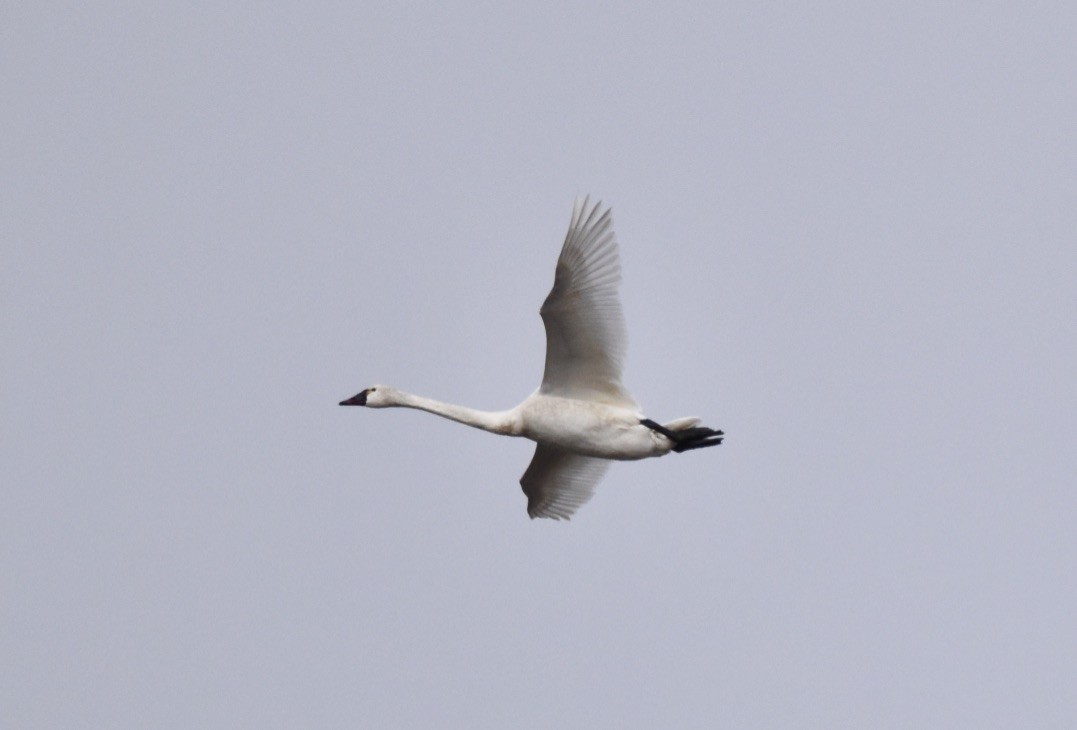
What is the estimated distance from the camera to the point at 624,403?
90.3 ft

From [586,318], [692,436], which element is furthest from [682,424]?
[586,318]

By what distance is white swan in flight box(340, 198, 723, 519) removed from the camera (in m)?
26.2

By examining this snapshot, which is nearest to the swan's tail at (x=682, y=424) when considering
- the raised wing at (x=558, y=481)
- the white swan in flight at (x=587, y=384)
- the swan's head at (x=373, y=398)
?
the white swan in flight at (x=587, y=384)

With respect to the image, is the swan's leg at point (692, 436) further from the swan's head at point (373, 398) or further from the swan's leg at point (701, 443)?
the swan's head at point (373, 398)

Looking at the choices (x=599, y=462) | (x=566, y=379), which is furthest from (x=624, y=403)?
(x=599, y=462)

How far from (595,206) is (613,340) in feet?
6.32

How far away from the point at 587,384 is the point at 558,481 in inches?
121

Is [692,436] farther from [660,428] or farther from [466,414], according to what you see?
[466,414]

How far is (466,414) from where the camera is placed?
28.2 metres

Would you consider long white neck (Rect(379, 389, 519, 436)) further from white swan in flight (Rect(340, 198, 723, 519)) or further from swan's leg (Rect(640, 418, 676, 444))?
swan's leg (Rect(640, 418, 676, 444))

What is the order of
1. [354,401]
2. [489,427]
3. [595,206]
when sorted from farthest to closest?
[354,401] → [489,427] → [595,206]

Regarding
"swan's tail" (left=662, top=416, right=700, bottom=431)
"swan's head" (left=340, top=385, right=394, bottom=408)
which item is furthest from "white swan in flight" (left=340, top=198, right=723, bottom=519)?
"swan's head" (left=340, top=385, right=394, bottom=408)

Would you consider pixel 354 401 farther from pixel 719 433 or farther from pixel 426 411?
pixel 719 433

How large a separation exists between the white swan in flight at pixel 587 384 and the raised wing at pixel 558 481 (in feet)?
4.31
